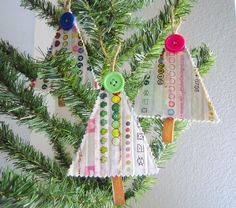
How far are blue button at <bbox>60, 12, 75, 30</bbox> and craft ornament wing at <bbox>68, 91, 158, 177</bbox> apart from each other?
10cm

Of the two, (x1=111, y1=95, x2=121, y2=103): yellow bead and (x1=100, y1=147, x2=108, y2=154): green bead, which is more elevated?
(x1=111, y1=95, x2=121, y2=103): yellow bead

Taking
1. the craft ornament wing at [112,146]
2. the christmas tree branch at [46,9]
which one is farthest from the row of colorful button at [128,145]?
the christmas tree branch at [46,9]

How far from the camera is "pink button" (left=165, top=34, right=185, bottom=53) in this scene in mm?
328

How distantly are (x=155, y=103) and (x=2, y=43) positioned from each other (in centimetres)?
23

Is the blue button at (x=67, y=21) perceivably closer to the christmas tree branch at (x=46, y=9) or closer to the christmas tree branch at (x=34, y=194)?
the christmas tree branch at (x=46, y=9)

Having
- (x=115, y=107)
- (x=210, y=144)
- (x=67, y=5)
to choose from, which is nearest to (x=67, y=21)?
(x=67, y=5)

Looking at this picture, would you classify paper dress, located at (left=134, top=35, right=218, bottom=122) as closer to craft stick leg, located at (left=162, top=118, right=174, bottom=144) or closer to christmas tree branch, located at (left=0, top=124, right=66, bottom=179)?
craft stick leg, located at (left=162, top=118, right=174, bottom=144)

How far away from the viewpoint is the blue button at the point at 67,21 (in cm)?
33

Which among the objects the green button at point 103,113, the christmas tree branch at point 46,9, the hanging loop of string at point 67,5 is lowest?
the green button at point 103,113

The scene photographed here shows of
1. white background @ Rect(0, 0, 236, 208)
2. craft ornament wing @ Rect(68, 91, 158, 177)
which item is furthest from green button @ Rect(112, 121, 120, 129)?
white background @ Rect(0, 0, 236, 208)

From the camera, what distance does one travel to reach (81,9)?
30 centimetres

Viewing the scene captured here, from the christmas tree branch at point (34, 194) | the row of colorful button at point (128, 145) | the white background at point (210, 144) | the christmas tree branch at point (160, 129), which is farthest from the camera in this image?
the white background at point (210, 144)

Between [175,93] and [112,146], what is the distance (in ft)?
0.31

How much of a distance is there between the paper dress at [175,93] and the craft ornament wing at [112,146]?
0.12 ft
